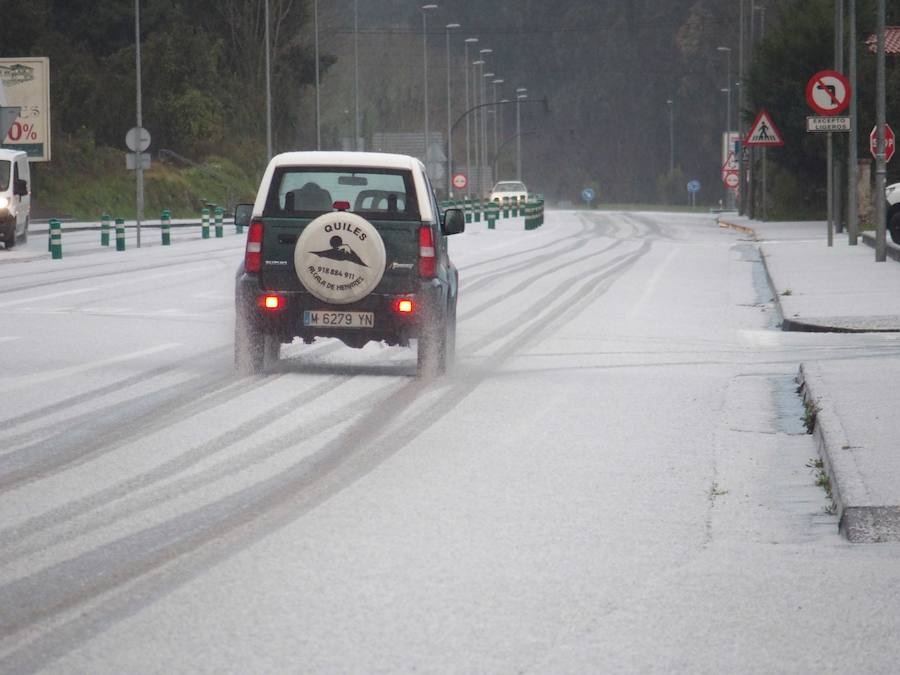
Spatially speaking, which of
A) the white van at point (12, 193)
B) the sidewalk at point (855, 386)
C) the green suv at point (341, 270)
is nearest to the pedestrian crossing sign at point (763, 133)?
the sidewalk at point (855, 386)

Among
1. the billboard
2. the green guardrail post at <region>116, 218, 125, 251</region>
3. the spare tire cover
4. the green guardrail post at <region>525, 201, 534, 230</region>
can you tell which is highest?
the billboard

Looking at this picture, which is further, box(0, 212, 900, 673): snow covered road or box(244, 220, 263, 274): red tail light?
box(244, 220, 263, 274): red tail light

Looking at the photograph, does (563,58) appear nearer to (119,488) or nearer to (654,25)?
(654,25)

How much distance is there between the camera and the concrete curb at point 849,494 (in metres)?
8.51

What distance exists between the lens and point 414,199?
15.3m

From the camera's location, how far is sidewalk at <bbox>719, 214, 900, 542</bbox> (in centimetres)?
877

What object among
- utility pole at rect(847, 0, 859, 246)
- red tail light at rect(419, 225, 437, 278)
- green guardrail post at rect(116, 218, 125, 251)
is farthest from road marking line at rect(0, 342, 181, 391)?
green guardrail post at rect(116, 218, 125, 251)

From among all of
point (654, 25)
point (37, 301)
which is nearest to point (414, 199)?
point (37, 301)

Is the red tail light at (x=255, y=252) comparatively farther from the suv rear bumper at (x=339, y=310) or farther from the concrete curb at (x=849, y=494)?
the concrete curb at (x=849, y=494)

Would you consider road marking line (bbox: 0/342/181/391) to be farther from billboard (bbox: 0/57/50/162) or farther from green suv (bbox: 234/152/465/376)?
billboard (bbox: 0/57/50/162)

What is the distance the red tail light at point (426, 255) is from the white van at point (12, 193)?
27.3m

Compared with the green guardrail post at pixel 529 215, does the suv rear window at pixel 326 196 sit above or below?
below

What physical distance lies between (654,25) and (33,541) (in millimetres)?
170516

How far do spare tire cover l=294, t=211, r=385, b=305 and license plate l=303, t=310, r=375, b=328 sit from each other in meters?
0.15
